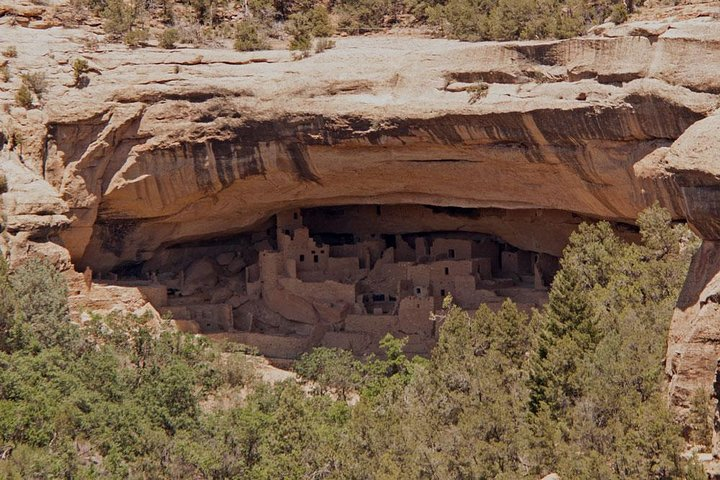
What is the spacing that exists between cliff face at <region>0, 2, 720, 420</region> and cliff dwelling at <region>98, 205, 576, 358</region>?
80cm

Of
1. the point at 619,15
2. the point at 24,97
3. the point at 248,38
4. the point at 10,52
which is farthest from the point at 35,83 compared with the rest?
the point at 619,15

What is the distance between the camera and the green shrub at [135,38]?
1039 inches

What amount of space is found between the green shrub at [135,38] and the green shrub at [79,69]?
156cm

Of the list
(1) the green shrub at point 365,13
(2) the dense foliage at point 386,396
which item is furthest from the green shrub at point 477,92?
(1) the green shrub at point 365,13

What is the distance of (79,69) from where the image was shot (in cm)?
2491

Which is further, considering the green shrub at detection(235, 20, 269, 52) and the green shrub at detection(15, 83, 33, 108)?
the green shrub at detection(235, 20, 269, 52)

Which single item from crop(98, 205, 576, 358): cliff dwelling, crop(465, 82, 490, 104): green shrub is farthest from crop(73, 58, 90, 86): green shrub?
crop(465, 82, 490, 104): green shrub

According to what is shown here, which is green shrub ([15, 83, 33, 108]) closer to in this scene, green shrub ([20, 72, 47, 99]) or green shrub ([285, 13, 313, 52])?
green shrub ([20, 72, 47, 99])

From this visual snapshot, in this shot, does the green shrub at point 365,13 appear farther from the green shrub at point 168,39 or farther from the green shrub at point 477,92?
the green shrub at point 477,92

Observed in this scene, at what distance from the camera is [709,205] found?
1345 cm

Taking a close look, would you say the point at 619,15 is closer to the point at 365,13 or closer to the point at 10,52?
the point at 365,13

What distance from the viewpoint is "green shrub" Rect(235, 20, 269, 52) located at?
86.7 ft

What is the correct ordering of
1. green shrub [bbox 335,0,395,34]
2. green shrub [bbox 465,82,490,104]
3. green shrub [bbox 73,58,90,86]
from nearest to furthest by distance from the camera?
green shrub [bbox 465,82,490,104] → green shrub [bbox 73,58,90,86] → green shrub [bbox 335,0,395,34]

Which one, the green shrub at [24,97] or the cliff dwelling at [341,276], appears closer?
the green shrub at [24,97]
